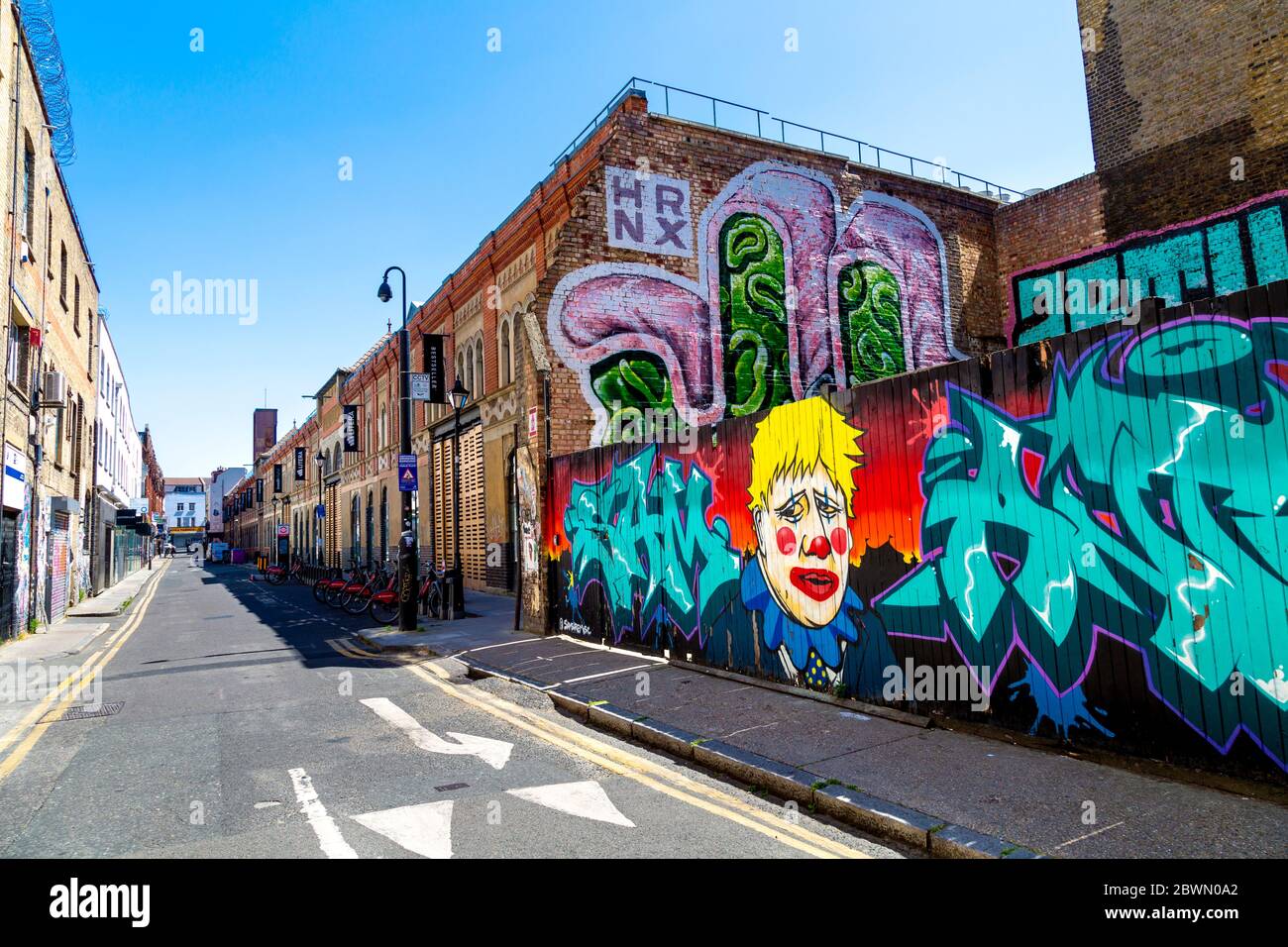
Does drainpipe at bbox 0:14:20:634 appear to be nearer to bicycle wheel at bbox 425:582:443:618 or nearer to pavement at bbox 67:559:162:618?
pavement at bbox 67:559:162:618

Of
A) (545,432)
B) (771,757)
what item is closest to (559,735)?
(771,757)

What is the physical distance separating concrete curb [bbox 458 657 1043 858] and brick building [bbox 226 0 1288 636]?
6443 mm

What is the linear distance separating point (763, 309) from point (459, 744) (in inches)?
526

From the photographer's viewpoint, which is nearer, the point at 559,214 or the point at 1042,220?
the point at 559,214

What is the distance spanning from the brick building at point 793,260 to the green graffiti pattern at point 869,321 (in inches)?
2.2

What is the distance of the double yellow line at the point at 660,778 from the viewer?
171 inches

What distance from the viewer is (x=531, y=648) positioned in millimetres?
11617

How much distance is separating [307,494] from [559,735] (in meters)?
47.8

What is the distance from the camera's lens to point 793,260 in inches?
712

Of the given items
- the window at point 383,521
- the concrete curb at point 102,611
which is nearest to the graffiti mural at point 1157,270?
the window at point 383,521

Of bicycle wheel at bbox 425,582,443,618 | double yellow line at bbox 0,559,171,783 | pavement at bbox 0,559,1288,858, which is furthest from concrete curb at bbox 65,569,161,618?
pavement at bbox 0,559,1288,858

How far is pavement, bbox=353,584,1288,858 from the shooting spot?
3.98 m

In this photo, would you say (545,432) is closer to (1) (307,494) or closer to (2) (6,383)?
(2) (6,383)
